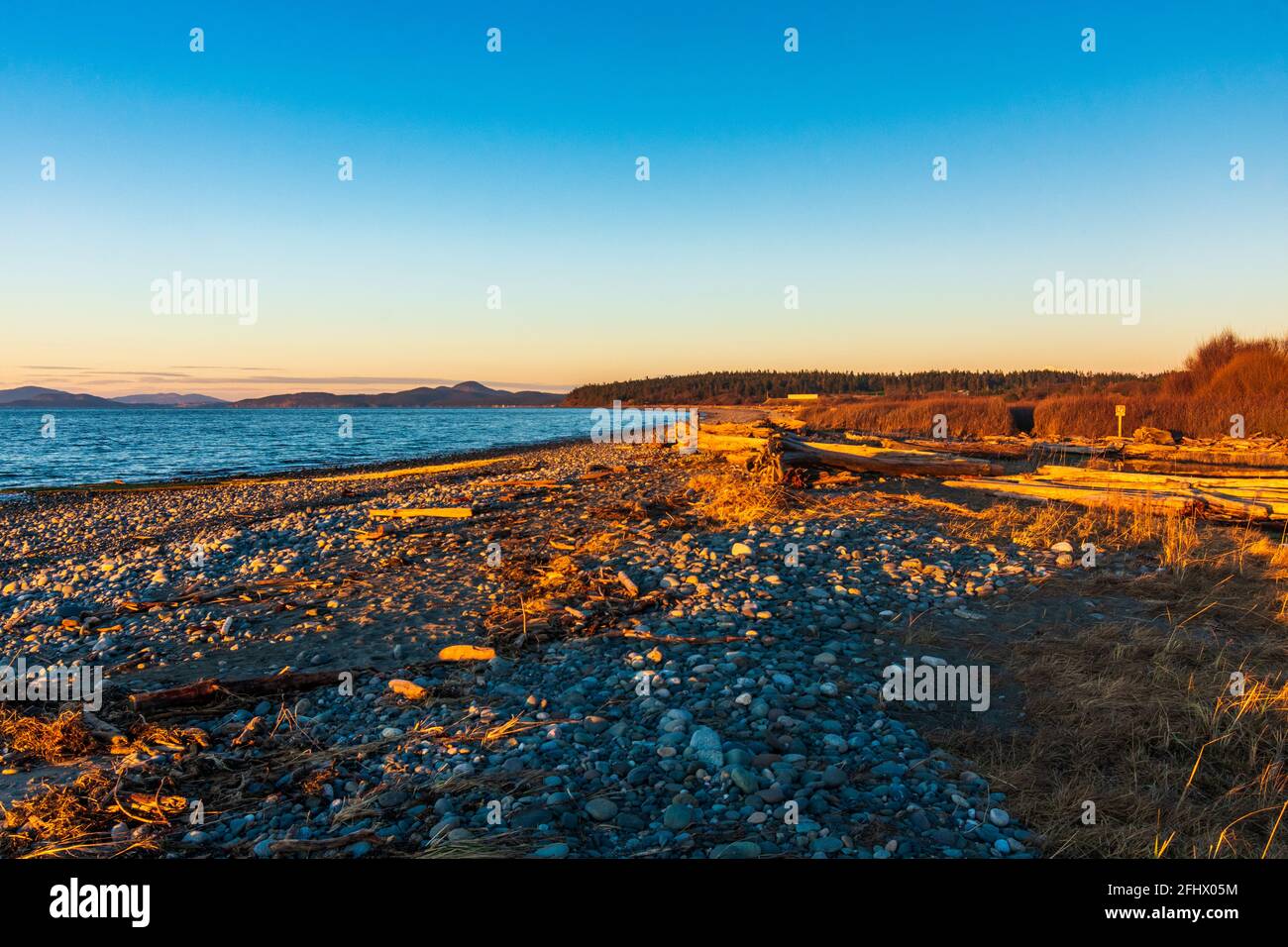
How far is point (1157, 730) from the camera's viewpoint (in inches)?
188

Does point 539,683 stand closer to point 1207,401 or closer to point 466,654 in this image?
point 466,654

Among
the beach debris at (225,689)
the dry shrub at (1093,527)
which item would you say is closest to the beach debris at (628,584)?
the beach debris at (225,689)

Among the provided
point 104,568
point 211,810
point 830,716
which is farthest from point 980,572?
point 104,568

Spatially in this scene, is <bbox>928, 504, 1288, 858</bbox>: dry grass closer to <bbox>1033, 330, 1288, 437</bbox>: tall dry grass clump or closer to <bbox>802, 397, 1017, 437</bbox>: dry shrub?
<bbox>1033, 330, 1288, 437</bbox>: tall dry grass clump

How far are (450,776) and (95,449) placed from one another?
192 feet

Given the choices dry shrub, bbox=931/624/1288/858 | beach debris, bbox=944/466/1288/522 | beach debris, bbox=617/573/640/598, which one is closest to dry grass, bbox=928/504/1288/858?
dry shrub, bbox=931/624/1288/858

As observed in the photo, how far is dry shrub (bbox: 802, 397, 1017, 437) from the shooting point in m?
32.5

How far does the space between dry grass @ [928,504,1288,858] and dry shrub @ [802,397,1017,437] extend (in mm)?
26116

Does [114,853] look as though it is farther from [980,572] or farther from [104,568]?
[104,568]

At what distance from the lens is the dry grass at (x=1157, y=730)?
3.71 meters

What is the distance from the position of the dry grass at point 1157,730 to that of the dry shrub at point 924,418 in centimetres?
2612

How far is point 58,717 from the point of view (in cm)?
539
